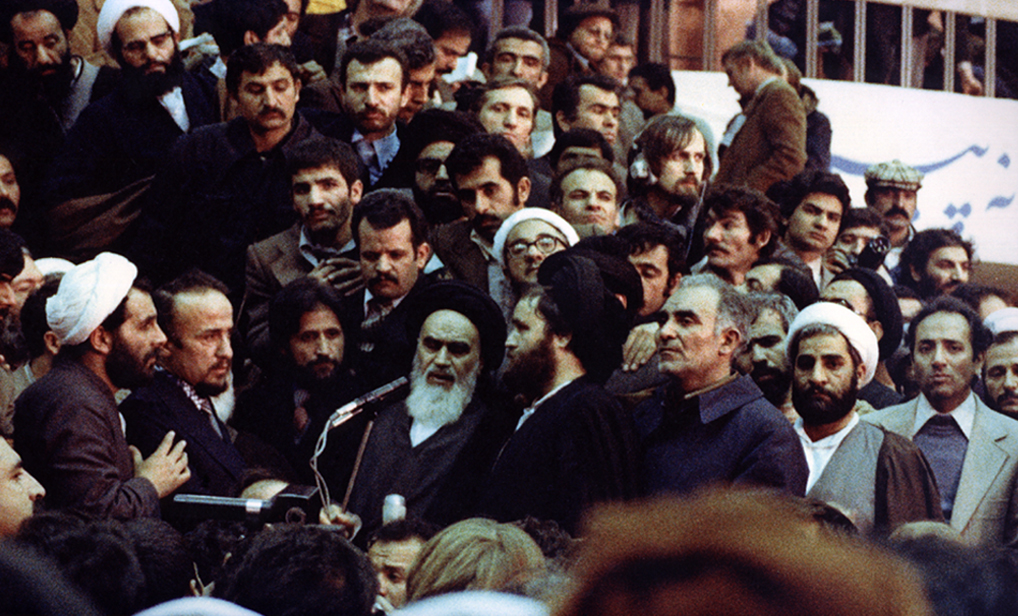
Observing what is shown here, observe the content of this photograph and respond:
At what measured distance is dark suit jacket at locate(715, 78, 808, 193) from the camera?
5.73 meters

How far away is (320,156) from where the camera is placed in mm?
4395

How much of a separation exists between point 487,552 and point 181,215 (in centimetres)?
212

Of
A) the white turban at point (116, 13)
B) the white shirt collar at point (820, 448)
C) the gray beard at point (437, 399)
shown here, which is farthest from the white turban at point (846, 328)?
the white turban at point (116, 13)

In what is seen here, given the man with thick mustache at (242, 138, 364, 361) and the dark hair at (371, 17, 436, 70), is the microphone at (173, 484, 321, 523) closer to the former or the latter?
the man with thick mustache at (242, 138, 364, 361)

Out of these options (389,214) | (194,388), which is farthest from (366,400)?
(389,214)

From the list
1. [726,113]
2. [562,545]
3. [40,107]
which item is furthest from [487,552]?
[726,113]

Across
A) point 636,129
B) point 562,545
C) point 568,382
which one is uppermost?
point 636,129

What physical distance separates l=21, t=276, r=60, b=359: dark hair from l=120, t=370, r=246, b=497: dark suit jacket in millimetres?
274

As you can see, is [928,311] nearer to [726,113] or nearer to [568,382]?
[568,382]

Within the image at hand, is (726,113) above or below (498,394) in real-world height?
above

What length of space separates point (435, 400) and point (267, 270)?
777 millimetres

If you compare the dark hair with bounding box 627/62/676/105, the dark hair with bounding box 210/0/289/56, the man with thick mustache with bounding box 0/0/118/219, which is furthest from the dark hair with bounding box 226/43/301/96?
the dark hair with bounding box 627/62/676/105

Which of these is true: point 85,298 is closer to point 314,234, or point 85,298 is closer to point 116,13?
point 314,234

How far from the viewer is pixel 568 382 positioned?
12.2 feet
